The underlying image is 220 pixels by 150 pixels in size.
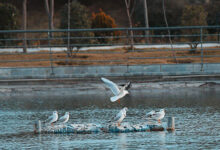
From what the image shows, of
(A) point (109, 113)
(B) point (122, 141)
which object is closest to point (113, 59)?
(A) point (109, 113)

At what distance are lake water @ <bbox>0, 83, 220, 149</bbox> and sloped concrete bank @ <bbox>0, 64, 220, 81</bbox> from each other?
1.64ft

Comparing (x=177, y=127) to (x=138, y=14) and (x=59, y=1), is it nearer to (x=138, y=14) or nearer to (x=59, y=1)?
(x=138, y=14)

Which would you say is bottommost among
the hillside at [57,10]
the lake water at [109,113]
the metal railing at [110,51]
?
the lake water at [109,113]

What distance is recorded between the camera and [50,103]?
725 inches

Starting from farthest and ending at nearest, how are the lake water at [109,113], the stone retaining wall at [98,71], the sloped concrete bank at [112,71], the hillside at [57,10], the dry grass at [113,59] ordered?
1. the hillside at [57,10]
2. the dry grass at [113,59]
3. the stone retaining wall at [98,71]
4. the sloped concrete bank at [112,71]
5. the lake water at [109,113]

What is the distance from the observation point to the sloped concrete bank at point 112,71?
21594 millimetres

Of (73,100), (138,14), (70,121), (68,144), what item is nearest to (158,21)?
(138,14)

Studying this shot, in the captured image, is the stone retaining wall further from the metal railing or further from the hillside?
the hillside

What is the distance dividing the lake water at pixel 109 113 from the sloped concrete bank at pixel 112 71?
501 millimetres

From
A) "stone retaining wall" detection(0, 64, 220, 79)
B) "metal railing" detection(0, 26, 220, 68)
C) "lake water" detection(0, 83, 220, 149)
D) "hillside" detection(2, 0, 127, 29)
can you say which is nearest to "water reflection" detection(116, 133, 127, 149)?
"lake water" detection(0, 83, 220, 149)

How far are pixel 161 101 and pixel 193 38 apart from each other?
60.6ft

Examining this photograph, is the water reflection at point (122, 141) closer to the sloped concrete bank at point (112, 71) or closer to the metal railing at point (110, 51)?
the sloped concrete bank at point (112, 71)

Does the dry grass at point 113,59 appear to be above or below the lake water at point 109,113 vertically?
above

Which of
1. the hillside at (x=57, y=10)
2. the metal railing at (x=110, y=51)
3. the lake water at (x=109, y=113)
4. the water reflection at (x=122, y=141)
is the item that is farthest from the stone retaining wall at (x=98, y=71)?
the hillside at (x=57, y=10)
